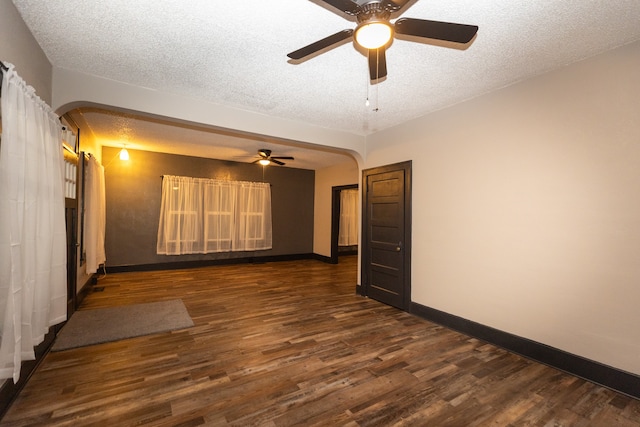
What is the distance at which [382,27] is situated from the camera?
1659 millimetres

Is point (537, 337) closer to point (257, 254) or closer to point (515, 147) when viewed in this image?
point (515, 147)

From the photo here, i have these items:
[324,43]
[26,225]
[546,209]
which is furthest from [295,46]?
[546,209]

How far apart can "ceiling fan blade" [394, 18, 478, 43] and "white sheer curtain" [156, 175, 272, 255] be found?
247 inches

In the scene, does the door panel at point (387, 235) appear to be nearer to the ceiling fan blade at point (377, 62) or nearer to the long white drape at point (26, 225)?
the ceiling fan blade at point (377, 62)

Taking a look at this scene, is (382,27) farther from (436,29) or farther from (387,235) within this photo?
(387,235)

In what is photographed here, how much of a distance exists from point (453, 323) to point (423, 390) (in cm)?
147

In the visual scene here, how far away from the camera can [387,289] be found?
432cm

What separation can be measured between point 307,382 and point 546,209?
106 inches

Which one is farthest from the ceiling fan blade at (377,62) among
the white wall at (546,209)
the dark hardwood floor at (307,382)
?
the dark hardwood floor at (307,382)

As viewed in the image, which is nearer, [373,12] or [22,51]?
[373,12]

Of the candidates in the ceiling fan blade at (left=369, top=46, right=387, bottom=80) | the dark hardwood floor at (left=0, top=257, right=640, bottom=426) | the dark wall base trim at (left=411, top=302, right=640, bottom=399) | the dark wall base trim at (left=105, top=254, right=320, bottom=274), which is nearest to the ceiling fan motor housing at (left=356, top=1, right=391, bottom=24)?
the ceiling fan blade at (left=369, top=46, right=387, bottom=80)

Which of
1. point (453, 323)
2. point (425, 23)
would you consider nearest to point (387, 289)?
point (453, 323)

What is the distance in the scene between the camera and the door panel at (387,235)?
13.3ft

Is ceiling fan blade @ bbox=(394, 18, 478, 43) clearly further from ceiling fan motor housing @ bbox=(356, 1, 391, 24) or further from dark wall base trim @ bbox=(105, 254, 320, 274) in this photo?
dark wall base trim @ bbox=(105, 254, 320, 274)
